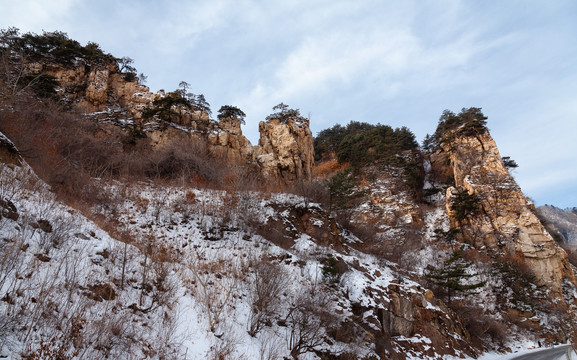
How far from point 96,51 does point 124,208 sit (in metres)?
24.4

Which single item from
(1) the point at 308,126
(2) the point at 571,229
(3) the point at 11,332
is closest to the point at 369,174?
(1) the point at 308,126

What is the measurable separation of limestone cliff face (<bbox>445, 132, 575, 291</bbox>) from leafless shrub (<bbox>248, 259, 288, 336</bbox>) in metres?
27.9

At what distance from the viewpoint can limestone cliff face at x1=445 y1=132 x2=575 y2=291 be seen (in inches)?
1036

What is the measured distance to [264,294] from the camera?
29.0 ft

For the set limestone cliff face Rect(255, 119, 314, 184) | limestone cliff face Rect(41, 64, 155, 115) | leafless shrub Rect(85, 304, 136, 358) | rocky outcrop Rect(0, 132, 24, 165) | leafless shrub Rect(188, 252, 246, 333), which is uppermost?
limestone cliff face Rect(41, 64, 155, 115)

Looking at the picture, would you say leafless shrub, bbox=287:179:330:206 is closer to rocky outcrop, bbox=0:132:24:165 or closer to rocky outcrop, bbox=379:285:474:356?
rocky outcrop, bbox=379:285:474:356

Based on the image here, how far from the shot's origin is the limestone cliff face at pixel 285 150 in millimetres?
28797

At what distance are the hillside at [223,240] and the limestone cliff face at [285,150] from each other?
0.25 metres

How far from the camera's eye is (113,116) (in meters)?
24.4

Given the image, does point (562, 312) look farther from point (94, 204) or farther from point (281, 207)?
point (94, 204)

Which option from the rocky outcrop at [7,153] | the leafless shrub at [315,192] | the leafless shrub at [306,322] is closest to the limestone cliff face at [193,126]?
the leafless shrub at [315,192]

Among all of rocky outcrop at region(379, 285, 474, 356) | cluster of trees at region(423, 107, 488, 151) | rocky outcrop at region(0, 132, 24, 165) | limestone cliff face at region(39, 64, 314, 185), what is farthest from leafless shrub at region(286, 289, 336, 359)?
cluster of trees at region(423, 107, 488, 151)

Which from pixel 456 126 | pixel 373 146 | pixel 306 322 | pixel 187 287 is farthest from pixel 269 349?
pixel 456 126

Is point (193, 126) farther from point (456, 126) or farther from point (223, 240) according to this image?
point (456, 126)
